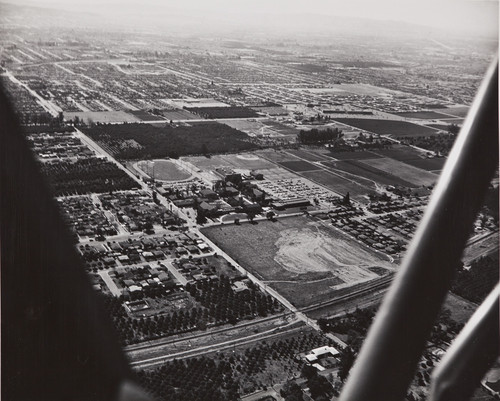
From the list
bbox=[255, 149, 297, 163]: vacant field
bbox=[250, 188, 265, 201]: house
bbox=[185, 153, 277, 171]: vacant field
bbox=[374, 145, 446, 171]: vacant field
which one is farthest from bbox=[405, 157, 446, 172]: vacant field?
bbox=[250, 188, 265, 201]: house

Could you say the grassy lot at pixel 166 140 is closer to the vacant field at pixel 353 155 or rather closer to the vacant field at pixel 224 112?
the vacant field at pixel 224 112

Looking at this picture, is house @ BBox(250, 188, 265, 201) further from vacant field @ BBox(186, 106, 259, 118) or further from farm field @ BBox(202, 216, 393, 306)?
vacant field @ BBox(186, 106, 259, 118)

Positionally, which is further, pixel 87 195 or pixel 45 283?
pixel 87 195

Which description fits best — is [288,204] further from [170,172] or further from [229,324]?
[229,324]

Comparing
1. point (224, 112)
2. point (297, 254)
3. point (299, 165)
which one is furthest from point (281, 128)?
point (297, 254)

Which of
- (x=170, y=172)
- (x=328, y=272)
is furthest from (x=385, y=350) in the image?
(x=170, y=172)

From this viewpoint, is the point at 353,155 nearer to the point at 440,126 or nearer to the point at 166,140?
the point at 166,140
